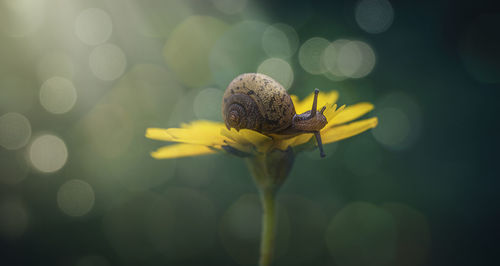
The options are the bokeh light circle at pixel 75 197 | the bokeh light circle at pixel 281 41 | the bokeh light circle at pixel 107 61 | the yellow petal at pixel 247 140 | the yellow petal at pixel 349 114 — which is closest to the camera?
the yellow petal at pixel 247 140

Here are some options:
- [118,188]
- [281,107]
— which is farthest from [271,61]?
[281,107]

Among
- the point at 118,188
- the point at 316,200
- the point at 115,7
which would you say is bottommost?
the point at 316,200

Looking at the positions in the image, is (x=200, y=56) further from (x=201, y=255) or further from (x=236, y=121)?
(x=236, y=121)

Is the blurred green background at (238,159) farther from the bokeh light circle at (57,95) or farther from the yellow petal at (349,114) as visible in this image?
the yellow petal at (349,114)

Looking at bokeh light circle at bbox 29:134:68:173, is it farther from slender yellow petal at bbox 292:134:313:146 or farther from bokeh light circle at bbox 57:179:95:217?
slender yellow petal at bbox 292:134:313:146

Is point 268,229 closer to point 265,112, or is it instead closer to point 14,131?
point 265,112

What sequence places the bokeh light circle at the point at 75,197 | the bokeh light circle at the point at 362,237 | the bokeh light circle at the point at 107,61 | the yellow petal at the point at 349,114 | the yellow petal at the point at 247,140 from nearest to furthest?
the yellow petal at the point at 247,140 < the yellow petal at the point at 349,114 < the bokeh light circle at the point at 362,237 < the bokeh light circle at the point at 75,197 < the bokeh light circle at the point at 107,61

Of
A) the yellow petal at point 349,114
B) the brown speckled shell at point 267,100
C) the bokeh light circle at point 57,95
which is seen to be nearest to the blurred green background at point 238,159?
the bokeh light circle at point 57,95
